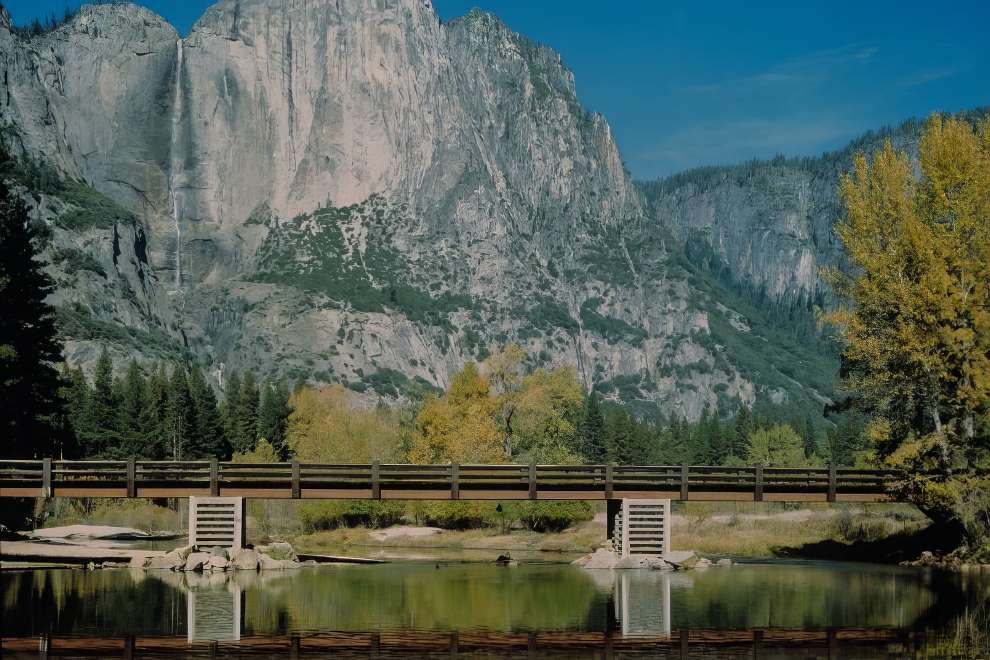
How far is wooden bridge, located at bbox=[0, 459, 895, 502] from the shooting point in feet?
165

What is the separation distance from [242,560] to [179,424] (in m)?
77.5

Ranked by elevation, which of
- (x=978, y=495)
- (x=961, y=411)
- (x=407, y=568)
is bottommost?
(x=407, y=568)

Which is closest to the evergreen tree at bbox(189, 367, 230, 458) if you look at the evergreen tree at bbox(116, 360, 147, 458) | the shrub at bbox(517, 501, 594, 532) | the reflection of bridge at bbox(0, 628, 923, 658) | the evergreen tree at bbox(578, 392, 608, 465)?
the evergreen tree at bbox(116, 360, 147, 458)

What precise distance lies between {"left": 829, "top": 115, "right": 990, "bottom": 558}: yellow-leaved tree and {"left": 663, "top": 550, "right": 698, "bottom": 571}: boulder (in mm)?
8523

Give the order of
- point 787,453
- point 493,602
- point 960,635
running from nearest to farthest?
1. point 960,635
2. point 493,602
3. point 787,453

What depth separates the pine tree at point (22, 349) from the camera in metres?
59.8

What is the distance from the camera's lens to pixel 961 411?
50312mm

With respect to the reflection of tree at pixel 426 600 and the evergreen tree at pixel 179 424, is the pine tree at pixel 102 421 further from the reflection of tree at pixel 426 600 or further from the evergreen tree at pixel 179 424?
the reflection of tree at pixel 426 600

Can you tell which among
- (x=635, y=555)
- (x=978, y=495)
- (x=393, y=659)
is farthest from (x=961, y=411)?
(x=393, y=659)

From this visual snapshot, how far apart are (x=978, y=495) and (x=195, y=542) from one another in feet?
98.7

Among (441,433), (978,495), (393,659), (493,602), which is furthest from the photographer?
(441,433)

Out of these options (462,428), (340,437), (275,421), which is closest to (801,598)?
(462,428)

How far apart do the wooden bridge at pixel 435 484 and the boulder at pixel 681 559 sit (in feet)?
7.59

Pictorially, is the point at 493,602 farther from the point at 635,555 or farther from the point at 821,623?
the point at 635,555
